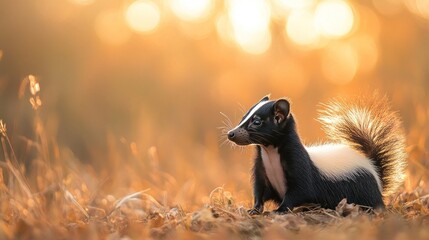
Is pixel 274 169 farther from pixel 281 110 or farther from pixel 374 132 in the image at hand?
pixel 374 132

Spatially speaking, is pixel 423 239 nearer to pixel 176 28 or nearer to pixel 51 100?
pixel 51 100

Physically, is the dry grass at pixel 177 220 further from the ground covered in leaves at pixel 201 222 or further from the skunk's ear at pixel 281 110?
the skunk's ear at pixel 281 110

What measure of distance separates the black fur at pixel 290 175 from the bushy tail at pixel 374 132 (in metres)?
0.33

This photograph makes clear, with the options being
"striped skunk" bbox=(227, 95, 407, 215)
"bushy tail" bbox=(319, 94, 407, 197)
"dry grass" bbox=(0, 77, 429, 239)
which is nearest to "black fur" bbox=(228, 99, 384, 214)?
"striped skunk" bbox=(227, 95, 407, 215)

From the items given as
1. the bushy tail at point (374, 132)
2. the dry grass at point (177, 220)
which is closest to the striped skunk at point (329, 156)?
the bushy tail at point (374, 132)

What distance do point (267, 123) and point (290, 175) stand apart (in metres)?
0.42

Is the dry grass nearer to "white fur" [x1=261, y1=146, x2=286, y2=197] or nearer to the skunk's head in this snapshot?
"white fur" [x1=261, y1=146, x2=286, y2=197]

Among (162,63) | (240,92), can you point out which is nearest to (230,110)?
(240,92)

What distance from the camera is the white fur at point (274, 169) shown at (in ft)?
18.8

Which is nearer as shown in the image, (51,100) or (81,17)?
(51,100)

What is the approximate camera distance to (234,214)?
5.03 meters

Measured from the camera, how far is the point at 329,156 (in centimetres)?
589

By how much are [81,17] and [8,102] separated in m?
3.13

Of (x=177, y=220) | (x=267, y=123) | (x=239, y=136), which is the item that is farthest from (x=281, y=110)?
(x=177, y=220)
